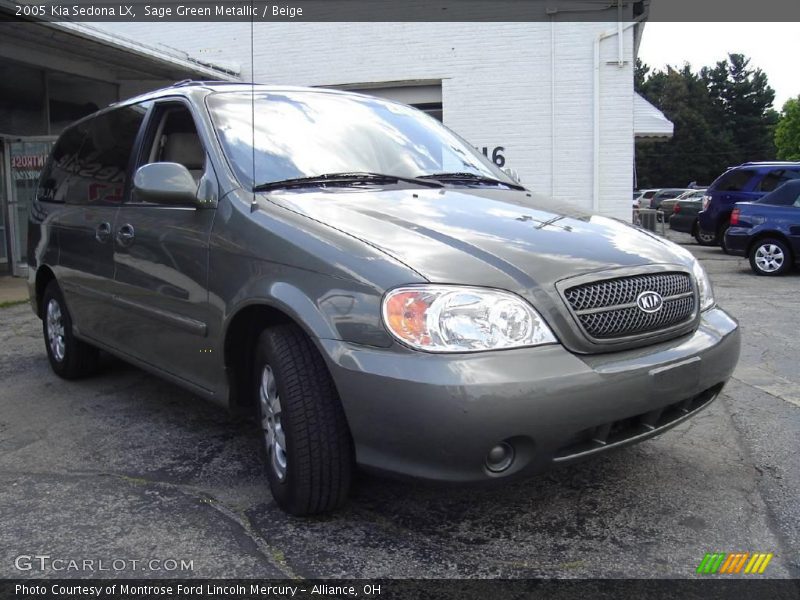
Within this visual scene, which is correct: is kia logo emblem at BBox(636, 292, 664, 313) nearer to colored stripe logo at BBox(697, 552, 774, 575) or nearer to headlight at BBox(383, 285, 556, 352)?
headlight at BBox(383, 285, 556, 352)

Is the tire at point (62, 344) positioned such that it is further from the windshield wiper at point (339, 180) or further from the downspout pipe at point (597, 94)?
the downspout pipe at point (597, 94)

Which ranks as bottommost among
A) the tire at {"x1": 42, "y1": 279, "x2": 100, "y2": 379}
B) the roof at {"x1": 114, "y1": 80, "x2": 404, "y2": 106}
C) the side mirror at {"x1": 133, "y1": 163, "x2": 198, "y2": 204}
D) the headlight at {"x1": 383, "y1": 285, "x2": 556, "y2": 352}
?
the tire at {"x1": 42, "y1": 279, "x2": 100, "y2": 379}

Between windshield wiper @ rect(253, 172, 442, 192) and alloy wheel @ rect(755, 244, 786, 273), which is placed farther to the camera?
alloy wheel @ rect(755, 244, 786, 273)

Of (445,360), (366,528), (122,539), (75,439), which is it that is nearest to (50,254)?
(75,439)

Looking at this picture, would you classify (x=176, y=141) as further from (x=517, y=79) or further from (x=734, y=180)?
(x=734, y=180)

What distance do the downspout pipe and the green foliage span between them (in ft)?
185

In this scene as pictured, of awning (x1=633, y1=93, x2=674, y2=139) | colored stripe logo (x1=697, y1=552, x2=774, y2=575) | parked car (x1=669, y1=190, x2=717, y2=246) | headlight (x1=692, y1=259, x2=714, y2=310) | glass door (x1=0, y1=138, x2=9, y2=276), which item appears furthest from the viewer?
parked car (x1=669, y1=190, x2=717, y2=246)

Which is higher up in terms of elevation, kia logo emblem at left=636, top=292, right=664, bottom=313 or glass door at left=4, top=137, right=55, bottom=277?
glass door at left=4, top=137, right=55, bottom=277

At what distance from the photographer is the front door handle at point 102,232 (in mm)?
4145

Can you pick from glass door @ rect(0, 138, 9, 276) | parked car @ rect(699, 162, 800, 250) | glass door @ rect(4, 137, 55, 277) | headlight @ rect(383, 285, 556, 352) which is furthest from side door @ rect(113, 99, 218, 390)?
parked car @ rect(699, 162, 800, 250)

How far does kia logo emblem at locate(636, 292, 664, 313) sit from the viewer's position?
272 cm

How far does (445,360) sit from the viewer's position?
235cm

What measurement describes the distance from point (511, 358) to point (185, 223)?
180 centimetres

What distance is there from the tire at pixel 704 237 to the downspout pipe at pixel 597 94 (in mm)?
3731
